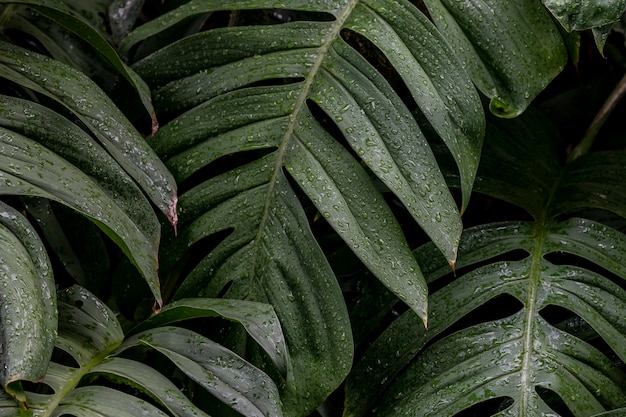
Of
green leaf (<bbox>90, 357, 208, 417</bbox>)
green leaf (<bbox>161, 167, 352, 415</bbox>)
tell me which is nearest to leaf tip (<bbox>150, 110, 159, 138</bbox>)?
green leaf (<bbox>161, 167, 352, 415</bbox>)

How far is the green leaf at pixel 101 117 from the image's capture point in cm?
94

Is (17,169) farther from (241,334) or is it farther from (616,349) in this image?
(616,349)

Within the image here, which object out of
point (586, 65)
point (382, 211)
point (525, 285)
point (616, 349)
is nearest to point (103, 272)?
point (382, 211)

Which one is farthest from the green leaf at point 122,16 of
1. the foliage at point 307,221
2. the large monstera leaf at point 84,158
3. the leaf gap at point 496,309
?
the leaf gap at point 496,309

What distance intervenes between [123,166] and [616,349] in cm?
70

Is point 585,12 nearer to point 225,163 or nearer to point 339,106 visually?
point 339,106

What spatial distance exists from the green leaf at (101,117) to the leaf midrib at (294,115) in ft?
0.40

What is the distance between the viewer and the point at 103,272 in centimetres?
116

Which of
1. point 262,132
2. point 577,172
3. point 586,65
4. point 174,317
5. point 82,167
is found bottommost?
point 174,317

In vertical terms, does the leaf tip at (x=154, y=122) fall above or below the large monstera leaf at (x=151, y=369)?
above

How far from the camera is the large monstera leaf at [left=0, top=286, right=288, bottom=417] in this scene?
0.80m

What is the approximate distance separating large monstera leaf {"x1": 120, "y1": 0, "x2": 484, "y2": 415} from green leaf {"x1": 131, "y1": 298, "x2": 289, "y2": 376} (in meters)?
0.09

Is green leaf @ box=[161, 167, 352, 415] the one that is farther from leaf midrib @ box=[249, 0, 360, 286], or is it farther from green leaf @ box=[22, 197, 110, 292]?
green leaf @ box=[22, 197, 110, 292]

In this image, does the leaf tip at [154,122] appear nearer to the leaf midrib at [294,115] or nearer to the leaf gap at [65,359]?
the leaf midrib at [294,115]
